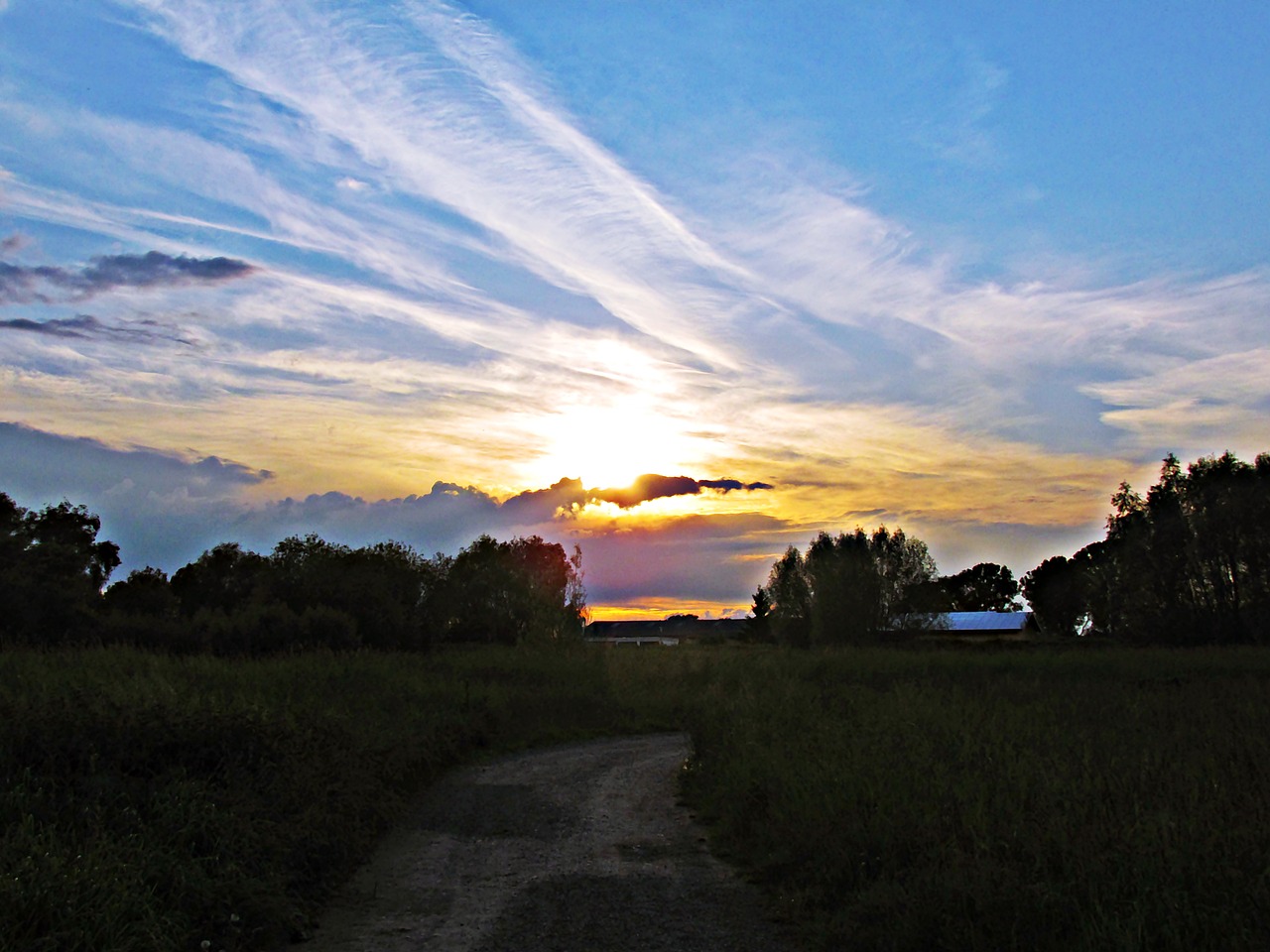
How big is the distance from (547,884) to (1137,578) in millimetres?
61063

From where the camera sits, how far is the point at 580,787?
15.1m

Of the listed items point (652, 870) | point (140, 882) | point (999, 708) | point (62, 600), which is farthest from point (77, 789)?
point (62, 600)

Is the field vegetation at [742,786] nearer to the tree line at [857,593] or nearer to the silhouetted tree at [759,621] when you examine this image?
the tree line at [857,593]

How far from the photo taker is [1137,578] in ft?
197

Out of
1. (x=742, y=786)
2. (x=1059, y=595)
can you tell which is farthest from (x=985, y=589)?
(x=742, y=786)

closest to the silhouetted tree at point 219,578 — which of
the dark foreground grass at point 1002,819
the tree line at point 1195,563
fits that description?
the dark foreground grass at point 1002,819

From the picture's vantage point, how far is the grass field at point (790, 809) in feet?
20.2

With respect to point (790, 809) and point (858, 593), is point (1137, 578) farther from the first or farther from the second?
point (790, 809)

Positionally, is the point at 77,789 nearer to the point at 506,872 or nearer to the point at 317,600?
the point at 506,872

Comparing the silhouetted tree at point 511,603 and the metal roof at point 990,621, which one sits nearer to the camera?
the silhouetted tree at point 511,603

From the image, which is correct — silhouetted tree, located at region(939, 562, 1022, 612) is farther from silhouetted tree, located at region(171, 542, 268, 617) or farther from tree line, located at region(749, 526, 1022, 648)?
silhouetted tree, located at region(171, 542, 268, 617)

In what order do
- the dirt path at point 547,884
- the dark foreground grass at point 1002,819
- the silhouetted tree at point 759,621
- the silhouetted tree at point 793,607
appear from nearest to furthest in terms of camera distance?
1. the dark foreground grass at point 1002,819
2. the dirt path at point 547,884
3. the silhouetted tree at point 793,607
4. the silhouetted tree at point 759,621

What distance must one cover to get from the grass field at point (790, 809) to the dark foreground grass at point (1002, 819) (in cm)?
3

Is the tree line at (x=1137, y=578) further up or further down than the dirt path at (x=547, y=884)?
further up
